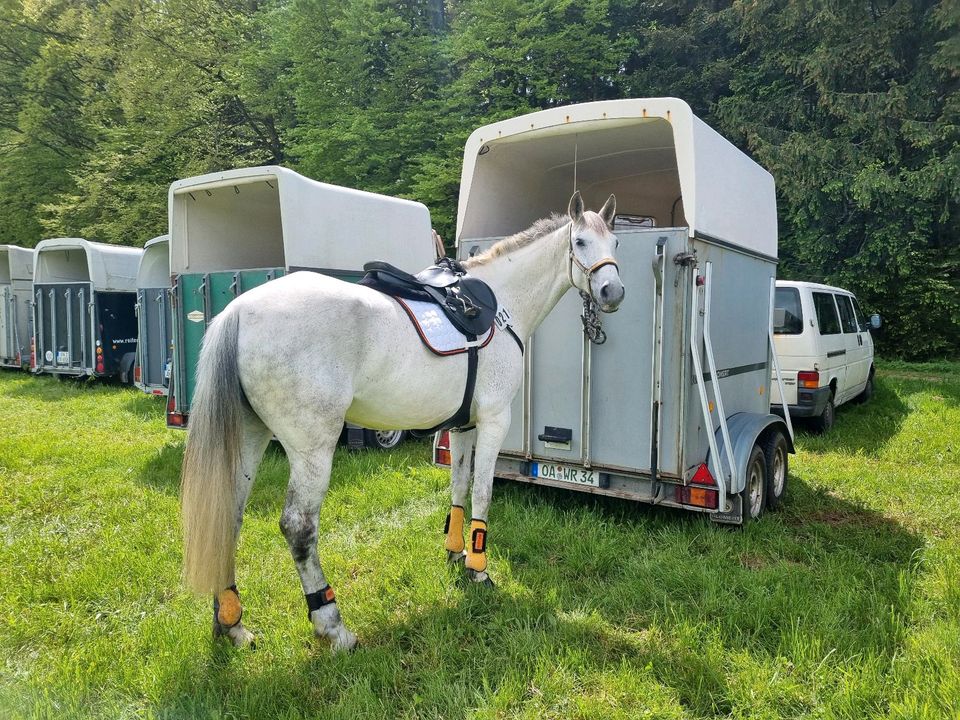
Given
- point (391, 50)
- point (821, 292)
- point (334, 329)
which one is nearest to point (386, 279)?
point (334, 329)

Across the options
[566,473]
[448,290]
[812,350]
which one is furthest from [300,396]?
[812,350]

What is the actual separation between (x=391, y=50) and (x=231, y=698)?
1820 centimetres

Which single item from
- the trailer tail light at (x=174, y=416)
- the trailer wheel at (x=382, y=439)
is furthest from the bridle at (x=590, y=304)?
the trailer tail light at (x=174, y=416)

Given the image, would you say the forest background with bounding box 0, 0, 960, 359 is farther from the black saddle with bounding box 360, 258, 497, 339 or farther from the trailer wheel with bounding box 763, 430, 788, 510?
the black saddle with bounding box 360, 258, 497, 339

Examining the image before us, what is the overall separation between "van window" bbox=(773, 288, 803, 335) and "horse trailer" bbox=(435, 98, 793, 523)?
2413mm

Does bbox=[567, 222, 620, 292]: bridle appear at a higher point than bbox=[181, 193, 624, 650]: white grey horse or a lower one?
higher

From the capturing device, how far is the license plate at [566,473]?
4.73 meters

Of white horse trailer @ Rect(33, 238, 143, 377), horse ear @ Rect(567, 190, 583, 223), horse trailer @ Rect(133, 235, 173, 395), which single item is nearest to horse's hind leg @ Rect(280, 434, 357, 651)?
horse ear @ Rect(567, 190, 583, 223)

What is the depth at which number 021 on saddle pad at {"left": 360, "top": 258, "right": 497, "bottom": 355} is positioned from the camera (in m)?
3.43

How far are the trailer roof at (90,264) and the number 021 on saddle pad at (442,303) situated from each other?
10422 mm

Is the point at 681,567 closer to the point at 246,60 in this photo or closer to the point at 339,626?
the point at 339,626

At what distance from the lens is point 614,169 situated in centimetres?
620

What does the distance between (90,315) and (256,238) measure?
226 inches

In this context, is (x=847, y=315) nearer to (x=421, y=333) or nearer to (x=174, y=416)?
(x=421, y=333)
